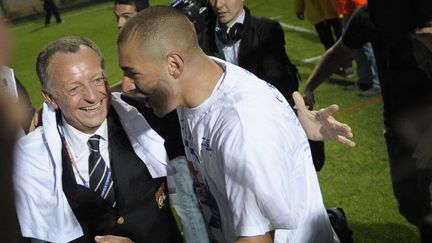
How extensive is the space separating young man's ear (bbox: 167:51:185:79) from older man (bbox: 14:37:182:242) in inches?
19.0

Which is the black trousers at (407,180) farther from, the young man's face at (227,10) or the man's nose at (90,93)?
the man's nose at (90,93)

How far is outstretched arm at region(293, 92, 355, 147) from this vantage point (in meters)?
2.50

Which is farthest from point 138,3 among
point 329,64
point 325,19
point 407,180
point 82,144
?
point 325,19

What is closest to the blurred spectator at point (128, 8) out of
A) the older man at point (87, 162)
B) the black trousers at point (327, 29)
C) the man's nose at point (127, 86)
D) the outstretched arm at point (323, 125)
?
the man's nose at point (127, 86)

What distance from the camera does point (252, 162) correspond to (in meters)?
1.93

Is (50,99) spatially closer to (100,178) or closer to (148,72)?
(100,178)

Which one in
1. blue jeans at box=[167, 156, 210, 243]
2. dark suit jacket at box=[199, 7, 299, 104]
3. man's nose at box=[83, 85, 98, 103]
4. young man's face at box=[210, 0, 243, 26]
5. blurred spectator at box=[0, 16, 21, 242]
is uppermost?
blurred spectator at box=[0, 16, 21, 242]

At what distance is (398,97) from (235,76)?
158 cm

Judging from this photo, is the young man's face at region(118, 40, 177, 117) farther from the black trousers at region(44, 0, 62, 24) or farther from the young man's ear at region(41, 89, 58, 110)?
the black trousers at region(44, 0, 62, 24)

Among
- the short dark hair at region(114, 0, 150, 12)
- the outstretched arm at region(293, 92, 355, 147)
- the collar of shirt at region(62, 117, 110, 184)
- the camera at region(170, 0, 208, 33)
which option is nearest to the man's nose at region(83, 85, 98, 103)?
the collar of shirt at region(62, 117, 110, 184)

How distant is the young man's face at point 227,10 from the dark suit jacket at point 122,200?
1.33 m

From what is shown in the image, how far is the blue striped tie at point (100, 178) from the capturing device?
2561mm

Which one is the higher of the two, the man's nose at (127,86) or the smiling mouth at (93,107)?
the smiling mouth at (93,107)

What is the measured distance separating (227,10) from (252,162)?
6.55ft
